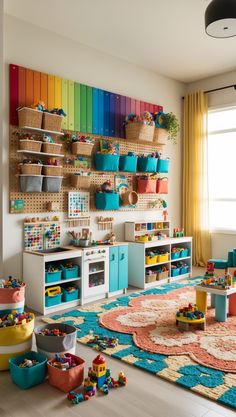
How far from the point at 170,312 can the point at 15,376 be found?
1.82m

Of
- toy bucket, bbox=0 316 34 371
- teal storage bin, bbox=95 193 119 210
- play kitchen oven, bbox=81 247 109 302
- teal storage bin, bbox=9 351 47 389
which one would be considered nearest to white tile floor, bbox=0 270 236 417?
teal storage bin, bbox=9 351 47 389

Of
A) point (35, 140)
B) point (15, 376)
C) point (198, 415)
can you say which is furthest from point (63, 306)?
point (198, 415)

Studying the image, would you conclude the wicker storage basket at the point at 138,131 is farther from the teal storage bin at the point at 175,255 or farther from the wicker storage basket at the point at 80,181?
the teal storage bin at the point at 175,255

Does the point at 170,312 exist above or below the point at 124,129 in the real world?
below

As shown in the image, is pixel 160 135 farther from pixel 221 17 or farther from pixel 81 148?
pixel 221 17

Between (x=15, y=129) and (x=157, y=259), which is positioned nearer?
(x=15, y=129)

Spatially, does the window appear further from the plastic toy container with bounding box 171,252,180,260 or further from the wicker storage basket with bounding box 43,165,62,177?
the wicker storage basket with bounding box 43,165,62,177

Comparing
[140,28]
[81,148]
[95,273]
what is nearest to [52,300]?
[95,273]

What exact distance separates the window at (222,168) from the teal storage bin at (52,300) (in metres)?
3.12

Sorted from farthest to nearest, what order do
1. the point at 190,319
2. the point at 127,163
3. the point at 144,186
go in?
the point at 144,186
the point at 127,163
the point at 190,319

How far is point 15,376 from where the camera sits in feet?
7.51

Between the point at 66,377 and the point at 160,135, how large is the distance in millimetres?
3812

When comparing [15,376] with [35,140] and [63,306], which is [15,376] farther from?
[35,140]

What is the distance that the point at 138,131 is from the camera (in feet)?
15.9
